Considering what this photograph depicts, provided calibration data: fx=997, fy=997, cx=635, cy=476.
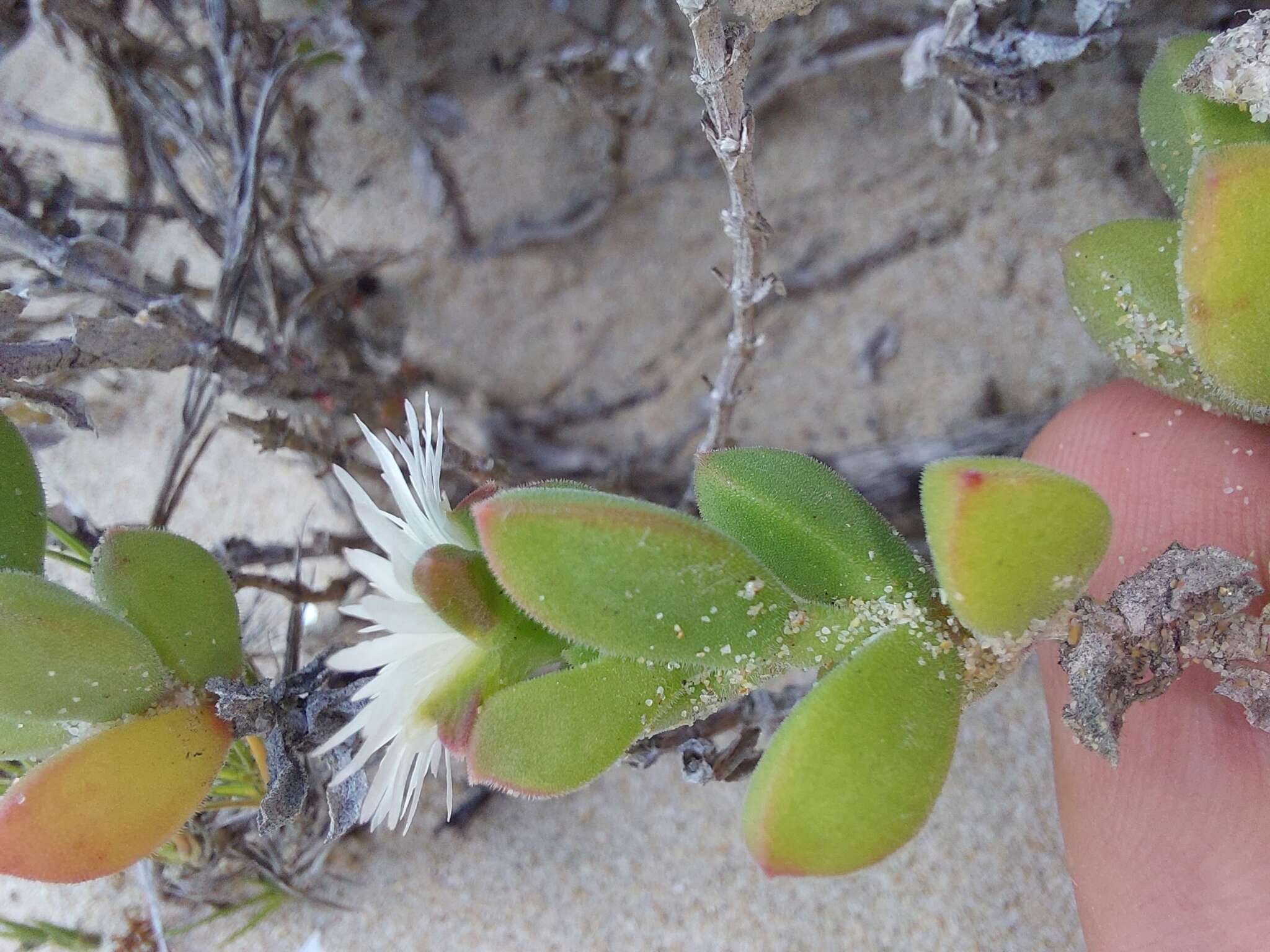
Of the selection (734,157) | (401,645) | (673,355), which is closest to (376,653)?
(401,645)

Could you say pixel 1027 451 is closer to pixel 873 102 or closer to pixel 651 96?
pixel 873 102

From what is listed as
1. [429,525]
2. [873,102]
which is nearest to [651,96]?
[873,102]

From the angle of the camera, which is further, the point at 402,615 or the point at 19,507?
the point at 19,507

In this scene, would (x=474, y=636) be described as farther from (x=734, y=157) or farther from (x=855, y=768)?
(x=734, y=157)

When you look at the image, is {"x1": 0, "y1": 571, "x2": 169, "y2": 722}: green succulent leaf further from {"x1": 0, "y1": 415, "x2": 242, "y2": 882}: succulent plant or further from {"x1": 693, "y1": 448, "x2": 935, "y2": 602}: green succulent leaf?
{"x1": 693, "y1": 448, "x2": 935, "y2": 602}: green succulent leaf

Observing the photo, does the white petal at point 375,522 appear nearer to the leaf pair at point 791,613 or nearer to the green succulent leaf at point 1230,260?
the leaf pair at point 791,613

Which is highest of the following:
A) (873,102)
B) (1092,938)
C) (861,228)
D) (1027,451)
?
(873,102)
